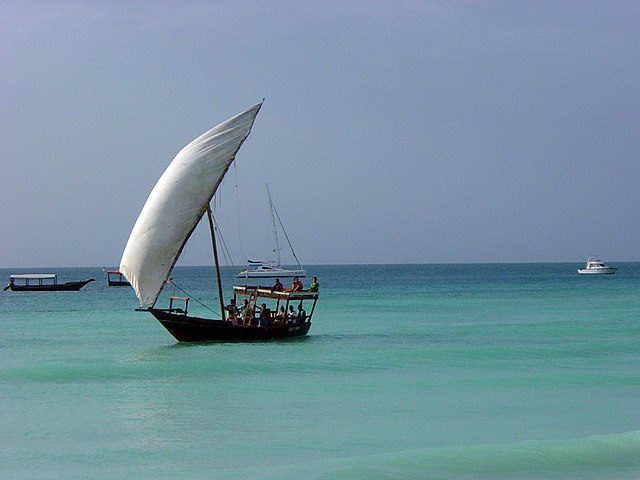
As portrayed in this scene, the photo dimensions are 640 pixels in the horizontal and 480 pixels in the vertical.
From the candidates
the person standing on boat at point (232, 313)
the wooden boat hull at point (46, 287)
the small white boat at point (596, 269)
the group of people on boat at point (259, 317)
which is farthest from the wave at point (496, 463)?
the small white boat at point (596, 269)

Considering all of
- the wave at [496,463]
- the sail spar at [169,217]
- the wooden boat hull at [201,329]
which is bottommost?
the wooden boat hull at [201,329]

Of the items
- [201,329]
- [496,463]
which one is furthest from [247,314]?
[496,463]

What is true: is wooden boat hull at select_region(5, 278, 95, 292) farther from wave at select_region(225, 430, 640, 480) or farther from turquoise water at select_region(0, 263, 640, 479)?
wave at select_region(225, 430, 640, 480)

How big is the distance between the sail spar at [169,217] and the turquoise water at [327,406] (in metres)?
2.34

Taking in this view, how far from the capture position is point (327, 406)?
1709 cm

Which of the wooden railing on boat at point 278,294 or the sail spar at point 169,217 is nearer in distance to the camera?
the sail spar at point 169,217

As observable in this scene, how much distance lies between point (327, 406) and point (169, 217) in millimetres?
11538

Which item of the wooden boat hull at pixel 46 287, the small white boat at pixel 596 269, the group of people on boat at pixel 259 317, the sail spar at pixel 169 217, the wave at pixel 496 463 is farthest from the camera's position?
the small white boat at pixel 596 269

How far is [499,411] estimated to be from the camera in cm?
1648

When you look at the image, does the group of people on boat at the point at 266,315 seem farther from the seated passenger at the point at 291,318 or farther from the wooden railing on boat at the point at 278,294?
the wooden railing on boat at the point at 278,294

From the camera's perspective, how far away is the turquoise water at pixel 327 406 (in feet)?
42.5

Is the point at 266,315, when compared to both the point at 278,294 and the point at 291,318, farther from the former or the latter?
the point at 278,294

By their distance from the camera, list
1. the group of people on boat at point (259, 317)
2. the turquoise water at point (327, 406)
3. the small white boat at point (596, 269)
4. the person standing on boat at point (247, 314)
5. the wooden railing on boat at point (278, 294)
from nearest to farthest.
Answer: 1. the turquoise water at point (327, 406)
2. the wooden railing on boat at point (278, 294)
3. the group of people on boat at point (259, 317)
4. the person standing on boat at point (247, 314)
5. the small white boat at point (596, 269)

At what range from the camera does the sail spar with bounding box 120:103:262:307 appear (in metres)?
27.0
